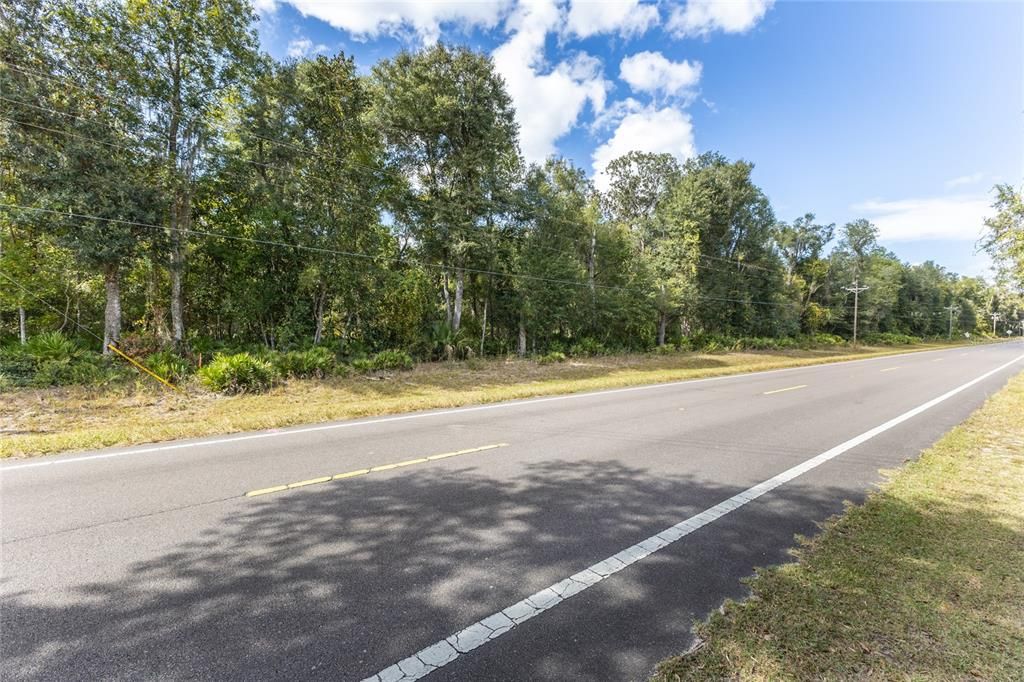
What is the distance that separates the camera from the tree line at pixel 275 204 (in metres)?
11.1

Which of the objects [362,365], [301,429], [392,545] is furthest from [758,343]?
[392,545]

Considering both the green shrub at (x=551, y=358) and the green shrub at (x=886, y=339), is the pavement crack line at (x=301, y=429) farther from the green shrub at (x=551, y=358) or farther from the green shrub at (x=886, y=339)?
the green shrub at (x=886, y=339)

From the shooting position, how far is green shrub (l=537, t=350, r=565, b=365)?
62.5ft

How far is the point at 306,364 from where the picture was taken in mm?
12523

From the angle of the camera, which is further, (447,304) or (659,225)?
(659,225)

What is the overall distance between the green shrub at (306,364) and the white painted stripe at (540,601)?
444 inches

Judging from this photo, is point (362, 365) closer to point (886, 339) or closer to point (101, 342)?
point (101, 342)

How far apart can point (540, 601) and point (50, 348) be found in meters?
14.5

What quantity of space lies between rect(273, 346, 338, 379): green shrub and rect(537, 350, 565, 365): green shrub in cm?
910

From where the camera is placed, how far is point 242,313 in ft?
49.7

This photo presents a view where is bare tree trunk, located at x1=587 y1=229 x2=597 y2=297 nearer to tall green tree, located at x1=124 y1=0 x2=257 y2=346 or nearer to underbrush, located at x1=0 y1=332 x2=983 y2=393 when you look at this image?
underbrush, located at x1=0 y1=332 x2=983 y2=393

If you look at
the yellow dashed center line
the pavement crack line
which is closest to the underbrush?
the pavement crack line

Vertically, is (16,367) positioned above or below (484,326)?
below

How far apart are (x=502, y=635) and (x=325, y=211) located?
1612 cm
